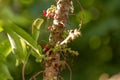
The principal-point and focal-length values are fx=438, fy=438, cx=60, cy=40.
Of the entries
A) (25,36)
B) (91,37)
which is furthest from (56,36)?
(91,37)

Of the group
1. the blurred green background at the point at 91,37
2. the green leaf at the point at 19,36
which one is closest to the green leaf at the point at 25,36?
the green leaf at the point at 19,36

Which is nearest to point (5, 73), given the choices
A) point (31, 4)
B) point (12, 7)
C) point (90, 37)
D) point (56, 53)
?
point (56, 53)

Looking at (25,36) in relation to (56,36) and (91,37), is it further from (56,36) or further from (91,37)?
(91,37)

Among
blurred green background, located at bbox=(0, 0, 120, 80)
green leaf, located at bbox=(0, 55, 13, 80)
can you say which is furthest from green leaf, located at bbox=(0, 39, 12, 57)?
blurred green background, located at bbox=(0, 0, 120, 80)

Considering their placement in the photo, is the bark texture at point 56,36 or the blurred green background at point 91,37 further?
the blurred green background at point 91,37

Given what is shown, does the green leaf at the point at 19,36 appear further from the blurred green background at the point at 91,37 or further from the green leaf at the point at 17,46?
the blurred green background at the point at 91,37
